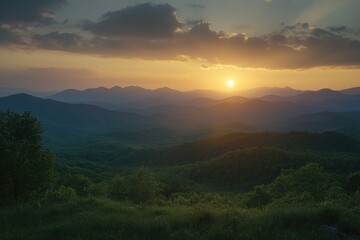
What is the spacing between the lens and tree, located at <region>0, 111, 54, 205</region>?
29.1 metres

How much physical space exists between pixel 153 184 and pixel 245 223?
6023 cm

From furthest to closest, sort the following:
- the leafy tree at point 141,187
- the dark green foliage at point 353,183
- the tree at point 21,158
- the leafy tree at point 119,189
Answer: the leafy tree at point 119,189 < the leafy tree at point 141,187 < the dark green foliage at point 353,183 < the tree at point 21,158

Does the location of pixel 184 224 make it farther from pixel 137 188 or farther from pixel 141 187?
pixel 137 188

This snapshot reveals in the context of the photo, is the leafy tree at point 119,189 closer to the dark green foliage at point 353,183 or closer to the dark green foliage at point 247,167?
the dark green foliage at point 353,183

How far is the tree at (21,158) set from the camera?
29125 millimetres

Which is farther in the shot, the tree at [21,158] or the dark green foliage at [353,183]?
the dark green foliage at [353,183]

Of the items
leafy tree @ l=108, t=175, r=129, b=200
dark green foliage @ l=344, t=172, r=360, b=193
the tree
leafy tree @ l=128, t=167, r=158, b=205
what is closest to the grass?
the tree

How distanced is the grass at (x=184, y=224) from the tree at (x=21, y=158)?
47.7 feet

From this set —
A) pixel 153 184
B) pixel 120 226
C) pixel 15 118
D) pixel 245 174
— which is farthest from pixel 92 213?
pixel 245 174

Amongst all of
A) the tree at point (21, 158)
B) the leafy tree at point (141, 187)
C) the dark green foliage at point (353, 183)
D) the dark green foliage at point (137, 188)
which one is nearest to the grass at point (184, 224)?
the tree at point (21, 158)

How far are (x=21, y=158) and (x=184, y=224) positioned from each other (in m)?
21.1

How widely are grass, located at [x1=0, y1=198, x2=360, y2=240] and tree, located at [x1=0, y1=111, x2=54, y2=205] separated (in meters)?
14.5

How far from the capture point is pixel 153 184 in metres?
72.2

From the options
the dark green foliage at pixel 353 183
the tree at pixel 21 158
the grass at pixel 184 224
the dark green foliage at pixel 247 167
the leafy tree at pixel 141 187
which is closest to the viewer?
the grass at pixel 184 224
